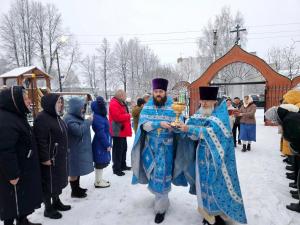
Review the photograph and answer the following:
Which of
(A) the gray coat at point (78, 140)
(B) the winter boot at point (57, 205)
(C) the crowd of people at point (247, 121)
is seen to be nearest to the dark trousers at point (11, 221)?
(B) the winter boot at point (57, 205)

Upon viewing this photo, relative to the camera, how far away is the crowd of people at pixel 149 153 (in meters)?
2.92

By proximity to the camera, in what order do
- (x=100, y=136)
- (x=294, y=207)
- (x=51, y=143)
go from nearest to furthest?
(x=51, y=143) → (x=294, y=207) → (x=100, y=136)

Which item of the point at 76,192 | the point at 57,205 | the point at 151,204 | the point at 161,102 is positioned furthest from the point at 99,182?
the point at 161,102

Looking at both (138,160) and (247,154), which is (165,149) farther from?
(247,154)

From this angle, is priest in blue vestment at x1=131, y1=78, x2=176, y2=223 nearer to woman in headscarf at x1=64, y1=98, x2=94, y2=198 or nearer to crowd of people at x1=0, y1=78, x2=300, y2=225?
crowd of people at x1=0, y1=78, x2=300, y2=225

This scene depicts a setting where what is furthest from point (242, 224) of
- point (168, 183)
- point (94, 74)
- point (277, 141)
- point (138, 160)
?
point (94, 74)

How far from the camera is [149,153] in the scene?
3680 millimetres

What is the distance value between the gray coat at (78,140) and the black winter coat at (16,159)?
3.20 ft

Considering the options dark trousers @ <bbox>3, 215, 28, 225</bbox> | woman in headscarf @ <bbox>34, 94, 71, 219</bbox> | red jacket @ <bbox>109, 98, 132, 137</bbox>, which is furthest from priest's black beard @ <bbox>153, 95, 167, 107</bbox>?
dark trousers @ <bbox>3, 215, 28, 225</bbox>

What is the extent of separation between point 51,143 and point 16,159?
26.4 inches

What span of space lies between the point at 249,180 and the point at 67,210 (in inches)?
142

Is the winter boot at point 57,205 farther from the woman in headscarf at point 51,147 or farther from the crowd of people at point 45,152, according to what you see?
the woman in headscarf at point 51,147

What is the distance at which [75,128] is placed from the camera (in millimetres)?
4035

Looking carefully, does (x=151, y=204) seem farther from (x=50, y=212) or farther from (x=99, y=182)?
(x=50, y=212)
